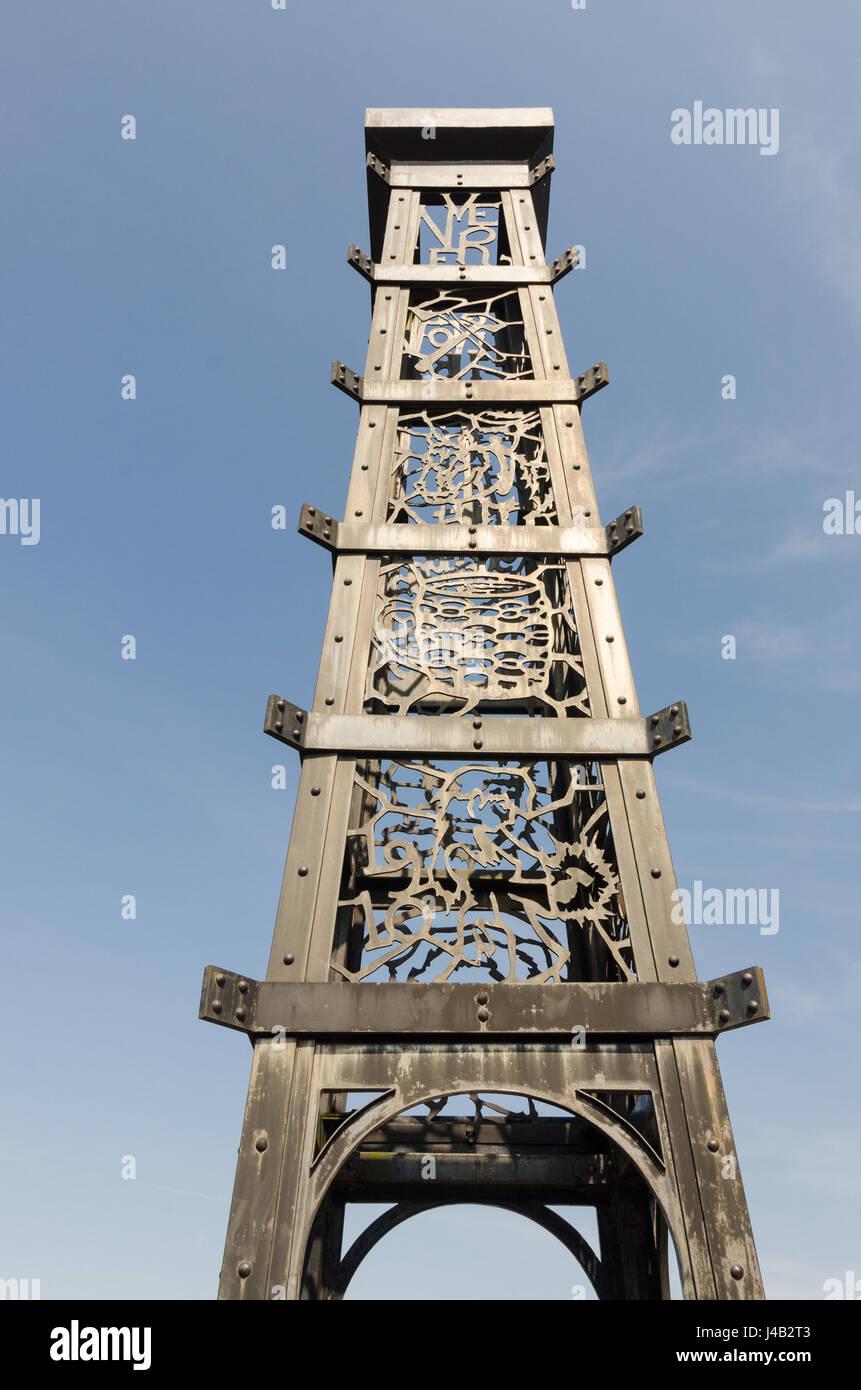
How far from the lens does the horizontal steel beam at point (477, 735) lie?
6.17 meters

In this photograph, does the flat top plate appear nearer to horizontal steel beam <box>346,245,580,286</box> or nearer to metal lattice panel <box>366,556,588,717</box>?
horizontal steel beam <box>346,245,580,286</box>

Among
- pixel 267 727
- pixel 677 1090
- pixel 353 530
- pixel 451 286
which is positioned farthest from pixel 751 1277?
pixel 451 286

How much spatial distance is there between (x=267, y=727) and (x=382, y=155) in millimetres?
7594

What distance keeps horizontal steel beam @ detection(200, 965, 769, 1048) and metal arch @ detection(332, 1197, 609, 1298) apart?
231cm

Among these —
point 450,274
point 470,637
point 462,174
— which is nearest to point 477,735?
point 470,637

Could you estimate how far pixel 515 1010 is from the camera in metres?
5.13

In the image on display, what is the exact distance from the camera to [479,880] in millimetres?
7242

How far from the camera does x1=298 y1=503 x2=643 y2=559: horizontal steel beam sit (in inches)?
284

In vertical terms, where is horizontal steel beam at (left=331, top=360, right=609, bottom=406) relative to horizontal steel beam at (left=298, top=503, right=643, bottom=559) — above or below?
above

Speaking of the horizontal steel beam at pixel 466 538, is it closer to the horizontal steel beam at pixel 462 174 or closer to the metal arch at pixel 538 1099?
the metal arch at pixel 538 1099

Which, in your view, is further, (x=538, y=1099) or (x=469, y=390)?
(x=469, y=390)

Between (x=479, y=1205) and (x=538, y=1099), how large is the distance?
241 centimetres

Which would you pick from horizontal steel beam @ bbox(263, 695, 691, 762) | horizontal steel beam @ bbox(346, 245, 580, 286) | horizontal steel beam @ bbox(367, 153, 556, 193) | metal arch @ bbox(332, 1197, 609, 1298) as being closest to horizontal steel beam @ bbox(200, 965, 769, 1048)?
horizontal steel beam @ bbox(263, 695, 691, 762)

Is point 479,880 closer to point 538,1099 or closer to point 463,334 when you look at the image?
point 538,1099
